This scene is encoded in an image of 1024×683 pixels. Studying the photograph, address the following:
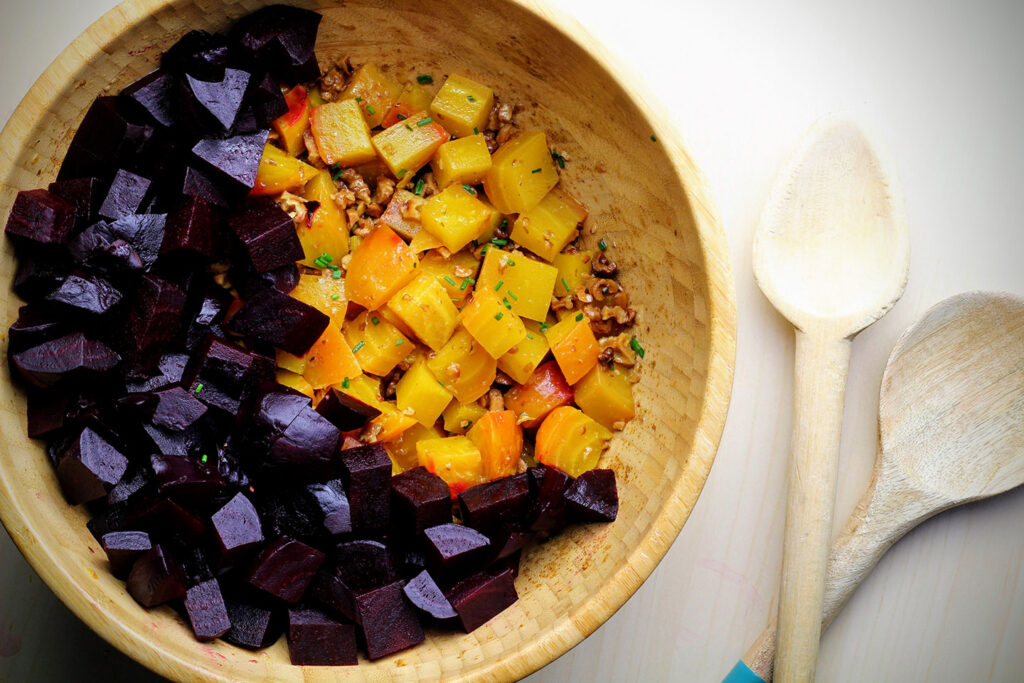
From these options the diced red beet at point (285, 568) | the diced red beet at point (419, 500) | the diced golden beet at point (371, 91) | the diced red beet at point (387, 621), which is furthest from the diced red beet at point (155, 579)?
the diced golden beet at point (371, 91)

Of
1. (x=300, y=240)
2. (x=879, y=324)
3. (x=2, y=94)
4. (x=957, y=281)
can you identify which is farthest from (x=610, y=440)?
(x=2, y=94)

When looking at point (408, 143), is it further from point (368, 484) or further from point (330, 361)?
point (368, 484)

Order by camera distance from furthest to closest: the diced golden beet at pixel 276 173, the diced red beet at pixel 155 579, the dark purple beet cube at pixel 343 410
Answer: the diced golden beet at pixel 276 173 → the dark purple beet cube at pixel 343 410 → the diced red beet at pixel 155 579

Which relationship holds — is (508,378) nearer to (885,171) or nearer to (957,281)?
(885,171)

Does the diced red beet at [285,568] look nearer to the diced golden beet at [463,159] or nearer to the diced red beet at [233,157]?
the diced red beet at [233,157]

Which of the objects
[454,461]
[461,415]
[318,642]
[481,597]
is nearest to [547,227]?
[461,415]

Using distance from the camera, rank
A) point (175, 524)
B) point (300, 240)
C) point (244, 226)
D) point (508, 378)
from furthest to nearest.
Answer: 1. point (508, 378)
2. point (300, 240)
3. point (244, 226)
4. point (175, 524)

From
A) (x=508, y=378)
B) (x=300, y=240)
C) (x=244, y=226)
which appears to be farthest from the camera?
(x=508, y=378)
